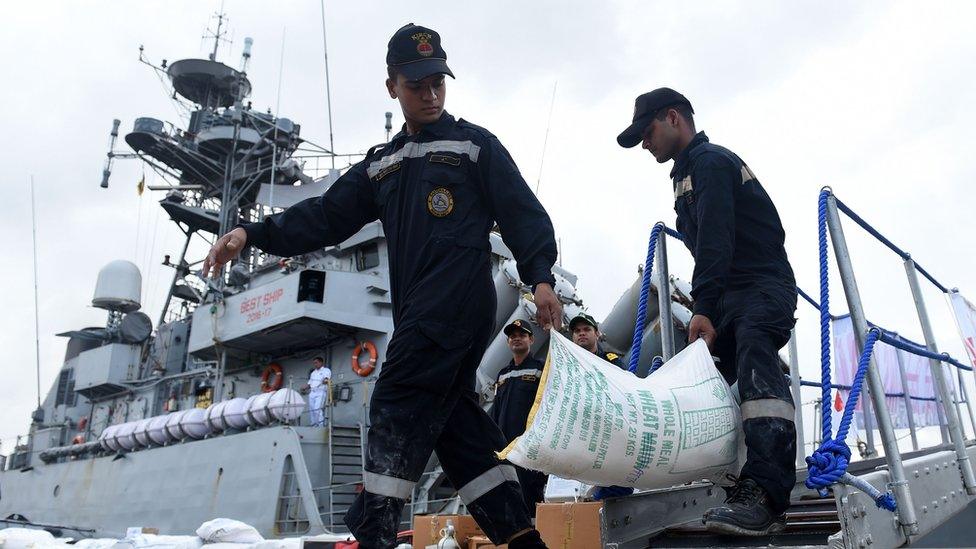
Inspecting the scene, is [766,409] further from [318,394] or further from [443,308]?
[318,394]

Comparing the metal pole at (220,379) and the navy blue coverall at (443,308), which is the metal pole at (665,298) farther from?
the metal pole at (220,379)

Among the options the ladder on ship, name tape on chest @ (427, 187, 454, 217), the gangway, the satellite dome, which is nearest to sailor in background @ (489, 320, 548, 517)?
the gangway

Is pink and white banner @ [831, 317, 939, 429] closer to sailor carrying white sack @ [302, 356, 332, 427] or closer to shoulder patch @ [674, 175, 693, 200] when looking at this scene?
shoulder patch @ [674, 175, 693, 200]

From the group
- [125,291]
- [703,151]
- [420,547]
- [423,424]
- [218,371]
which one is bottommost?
[420,547]

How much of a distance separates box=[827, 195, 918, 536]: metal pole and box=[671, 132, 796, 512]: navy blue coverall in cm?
17

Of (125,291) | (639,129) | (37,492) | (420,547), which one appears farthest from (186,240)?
(639,129)

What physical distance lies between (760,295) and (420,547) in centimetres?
233

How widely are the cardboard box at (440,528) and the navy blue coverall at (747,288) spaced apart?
174 cm

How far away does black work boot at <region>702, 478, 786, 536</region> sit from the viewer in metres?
1.94

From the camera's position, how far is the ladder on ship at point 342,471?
9867 millimetres

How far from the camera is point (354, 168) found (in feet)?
9.14

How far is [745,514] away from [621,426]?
50 cm

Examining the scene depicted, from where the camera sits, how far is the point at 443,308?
2184mm

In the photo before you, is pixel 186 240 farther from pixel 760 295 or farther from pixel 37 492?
pixel 760 295
